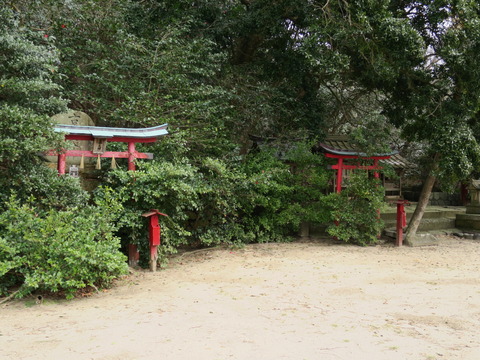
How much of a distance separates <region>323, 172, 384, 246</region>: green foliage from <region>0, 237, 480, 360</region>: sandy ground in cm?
189

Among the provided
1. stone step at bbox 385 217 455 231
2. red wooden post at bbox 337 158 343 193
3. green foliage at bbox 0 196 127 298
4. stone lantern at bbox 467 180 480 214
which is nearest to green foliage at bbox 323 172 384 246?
red wooden post at bbox 337 158 343 193

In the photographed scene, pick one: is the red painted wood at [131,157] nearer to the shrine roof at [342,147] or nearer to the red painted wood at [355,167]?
the shrine roof at [342,147]

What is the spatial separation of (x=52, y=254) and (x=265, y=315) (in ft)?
9.79

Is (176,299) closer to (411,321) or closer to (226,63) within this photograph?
(411,321)

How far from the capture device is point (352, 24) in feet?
32.1

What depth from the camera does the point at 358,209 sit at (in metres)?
10.7

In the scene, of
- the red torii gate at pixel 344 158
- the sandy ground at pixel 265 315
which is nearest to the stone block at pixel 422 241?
the red torii gate at pixel 344 158

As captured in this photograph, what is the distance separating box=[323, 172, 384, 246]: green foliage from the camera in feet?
34.3

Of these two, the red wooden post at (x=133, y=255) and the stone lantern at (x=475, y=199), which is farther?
the stone lantern at (x=475, y=199)

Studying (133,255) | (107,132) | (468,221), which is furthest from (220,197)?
(468,221)

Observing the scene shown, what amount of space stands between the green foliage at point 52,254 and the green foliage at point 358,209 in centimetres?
602

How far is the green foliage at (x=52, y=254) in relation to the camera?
558cm

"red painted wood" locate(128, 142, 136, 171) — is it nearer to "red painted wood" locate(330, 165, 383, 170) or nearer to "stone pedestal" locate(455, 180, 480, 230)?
"red painted wood" locate(330, 165, 383, 170)

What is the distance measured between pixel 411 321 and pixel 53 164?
745 centimetres
